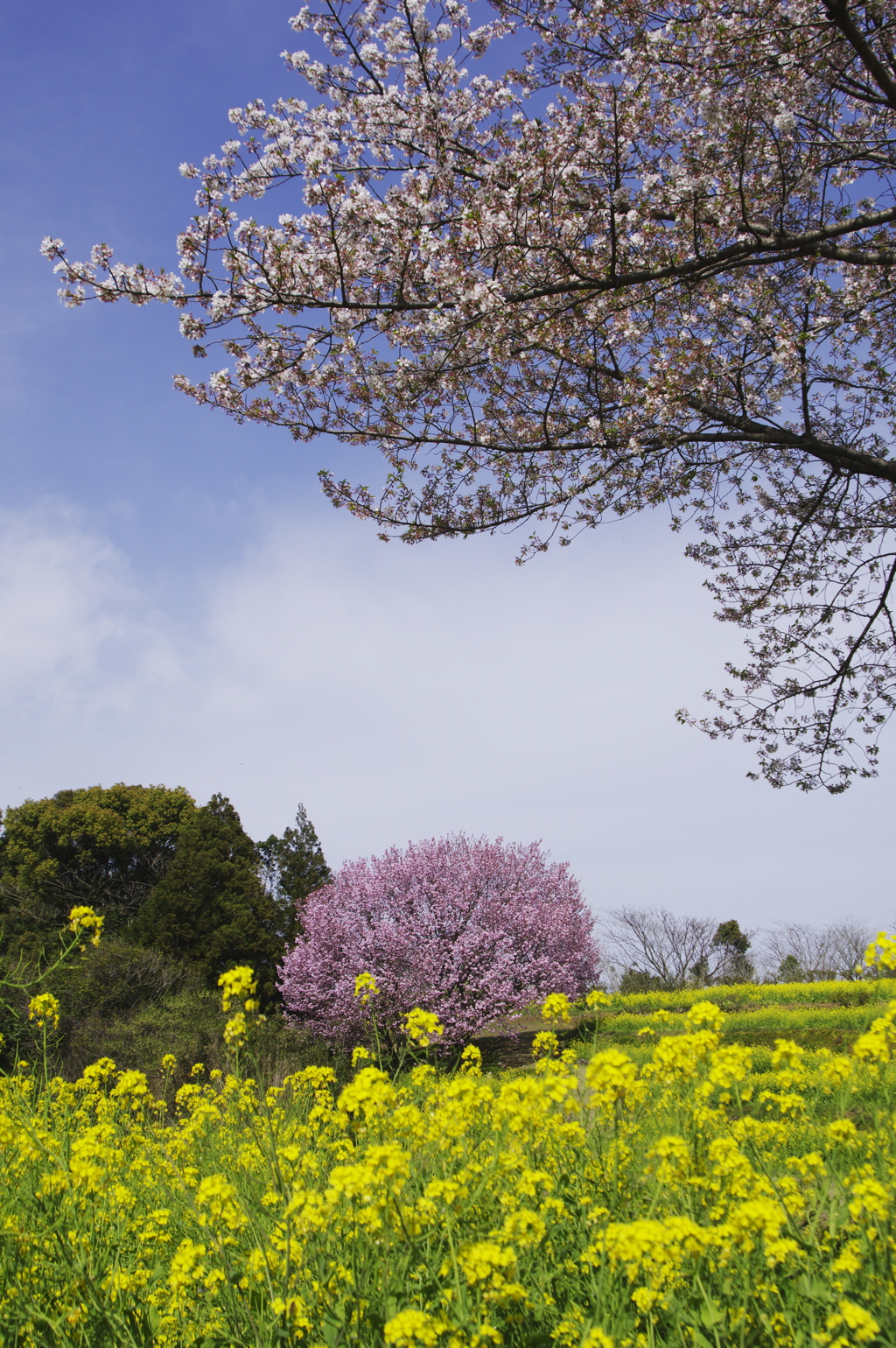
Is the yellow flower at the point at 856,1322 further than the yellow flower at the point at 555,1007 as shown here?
No

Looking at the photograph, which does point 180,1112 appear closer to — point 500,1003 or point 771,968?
point 500,1003

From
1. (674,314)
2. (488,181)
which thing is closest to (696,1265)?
(488,181)

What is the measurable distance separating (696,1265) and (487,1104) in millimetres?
1930

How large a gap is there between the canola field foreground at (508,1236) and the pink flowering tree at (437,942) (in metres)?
11.3

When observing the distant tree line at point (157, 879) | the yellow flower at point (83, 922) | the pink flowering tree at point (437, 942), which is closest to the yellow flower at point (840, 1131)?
the yellow flower at point (83, 922)

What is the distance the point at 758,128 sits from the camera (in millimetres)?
6238

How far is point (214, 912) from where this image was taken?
2030 centimetres

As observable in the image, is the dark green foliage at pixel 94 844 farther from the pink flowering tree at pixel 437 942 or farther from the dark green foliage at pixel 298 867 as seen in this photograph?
the pink flowering tree at pixel 437 942

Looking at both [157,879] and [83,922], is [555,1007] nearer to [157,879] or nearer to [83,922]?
[83,922]

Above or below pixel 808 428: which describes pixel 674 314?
above

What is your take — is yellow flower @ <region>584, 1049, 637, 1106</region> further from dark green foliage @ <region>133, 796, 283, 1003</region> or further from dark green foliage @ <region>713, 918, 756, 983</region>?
dark green foliage @ <region>713, 918, 756, 983</region>

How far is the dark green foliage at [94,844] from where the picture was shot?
89.0 ft

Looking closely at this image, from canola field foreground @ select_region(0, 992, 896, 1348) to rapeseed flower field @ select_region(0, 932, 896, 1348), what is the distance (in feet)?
0.04

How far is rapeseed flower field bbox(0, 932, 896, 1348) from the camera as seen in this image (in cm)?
205
